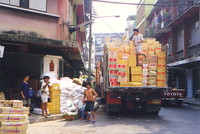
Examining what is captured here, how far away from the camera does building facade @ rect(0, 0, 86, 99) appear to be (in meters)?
10.5

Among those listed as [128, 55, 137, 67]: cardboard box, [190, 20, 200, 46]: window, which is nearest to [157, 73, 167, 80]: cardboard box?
[128, 55, 137, 67]: cardboard box

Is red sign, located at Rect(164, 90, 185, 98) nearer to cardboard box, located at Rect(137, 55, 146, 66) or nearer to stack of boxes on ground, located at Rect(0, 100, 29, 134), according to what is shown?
cardboard box, located at Rect(137, 55, 146, 66)

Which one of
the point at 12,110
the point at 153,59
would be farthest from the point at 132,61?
the point at 12,110

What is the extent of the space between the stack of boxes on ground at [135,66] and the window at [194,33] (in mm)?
12026

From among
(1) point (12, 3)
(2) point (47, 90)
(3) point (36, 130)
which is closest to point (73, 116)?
(2) point (47, 90)

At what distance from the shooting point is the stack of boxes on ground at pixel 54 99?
1045 centimetres

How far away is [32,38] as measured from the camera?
10352 millimetres

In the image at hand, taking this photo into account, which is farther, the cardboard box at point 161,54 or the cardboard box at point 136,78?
the cardboard box at point 161,54

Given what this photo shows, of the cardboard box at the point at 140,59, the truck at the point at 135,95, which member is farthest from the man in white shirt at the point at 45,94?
the cardboard box at the point at 140,59

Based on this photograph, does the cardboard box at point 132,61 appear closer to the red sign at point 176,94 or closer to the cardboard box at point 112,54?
the cardboard box at point 112,54

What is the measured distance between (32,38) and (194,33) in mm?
16387

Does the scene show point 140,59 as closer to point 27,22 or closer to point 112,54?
point 112,54

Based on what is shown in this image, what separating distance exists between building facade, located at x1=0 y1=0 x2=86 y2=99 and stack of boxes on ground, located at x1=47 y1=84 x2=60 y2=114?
6.10ft

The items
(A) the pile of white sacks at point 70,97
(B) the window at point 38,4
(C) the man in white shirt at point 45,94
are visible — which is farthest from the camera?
(B) the window at point 38,4
